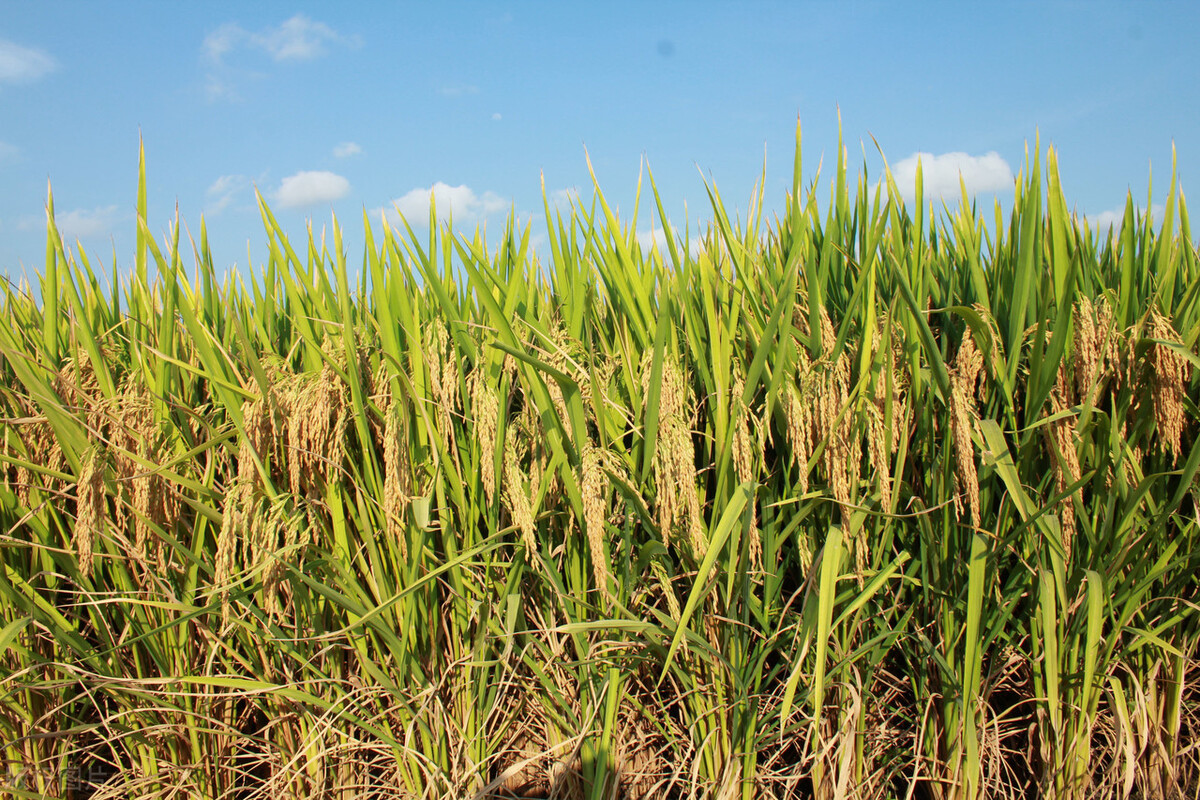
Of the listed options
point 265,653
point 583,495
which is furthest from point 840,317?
point 265,653

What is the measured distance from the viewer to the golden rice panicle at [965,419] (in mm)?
1434

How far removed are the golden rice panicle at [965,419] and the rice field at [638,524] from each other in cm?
1

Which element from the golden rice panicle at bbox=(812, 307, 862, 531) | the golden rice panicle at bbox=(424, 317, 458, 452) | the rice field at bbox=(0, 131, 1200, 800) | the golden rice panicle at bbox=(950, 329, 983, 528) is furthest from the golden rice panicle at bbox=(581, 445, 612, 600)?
the golden rice panicle at bbox=(950, 329, 983, 528)

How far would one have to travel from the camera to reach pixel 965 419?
142 centimetres

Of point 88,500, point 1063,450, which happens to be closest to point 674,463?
point 1063,450

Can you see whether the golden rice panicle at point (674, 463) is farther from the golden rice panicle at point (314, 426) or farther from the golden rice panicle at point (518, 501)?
the golden rice panicle at point (314, 426)

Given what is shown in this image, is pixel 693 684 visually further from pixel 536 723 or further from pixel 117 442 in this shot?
pixel 117 442

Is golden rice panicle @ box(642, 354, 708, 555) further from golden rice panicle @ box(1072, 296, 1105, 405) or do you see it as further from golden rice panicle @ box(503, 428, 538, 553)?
golden rice panicle @ box(1072, 296, 1105, 405)

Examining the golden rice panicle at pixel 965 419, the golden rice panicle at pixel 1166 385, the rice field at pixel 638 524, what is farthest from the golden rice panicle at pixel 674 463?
the golden rice panicle at pixel 1166 385

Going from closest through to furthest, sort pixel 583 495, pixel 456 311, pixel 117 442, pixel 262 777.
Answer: pixel 583 495 → pixel 117 442 → pixel 456 311 → pixel 262 777

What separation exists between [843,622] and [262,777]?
5.83 ft

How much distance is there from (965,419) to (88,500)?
1985 millimetres

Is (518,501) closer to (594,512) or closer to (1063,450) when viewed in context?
(594,512)

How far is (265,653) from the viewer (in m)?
1.84
